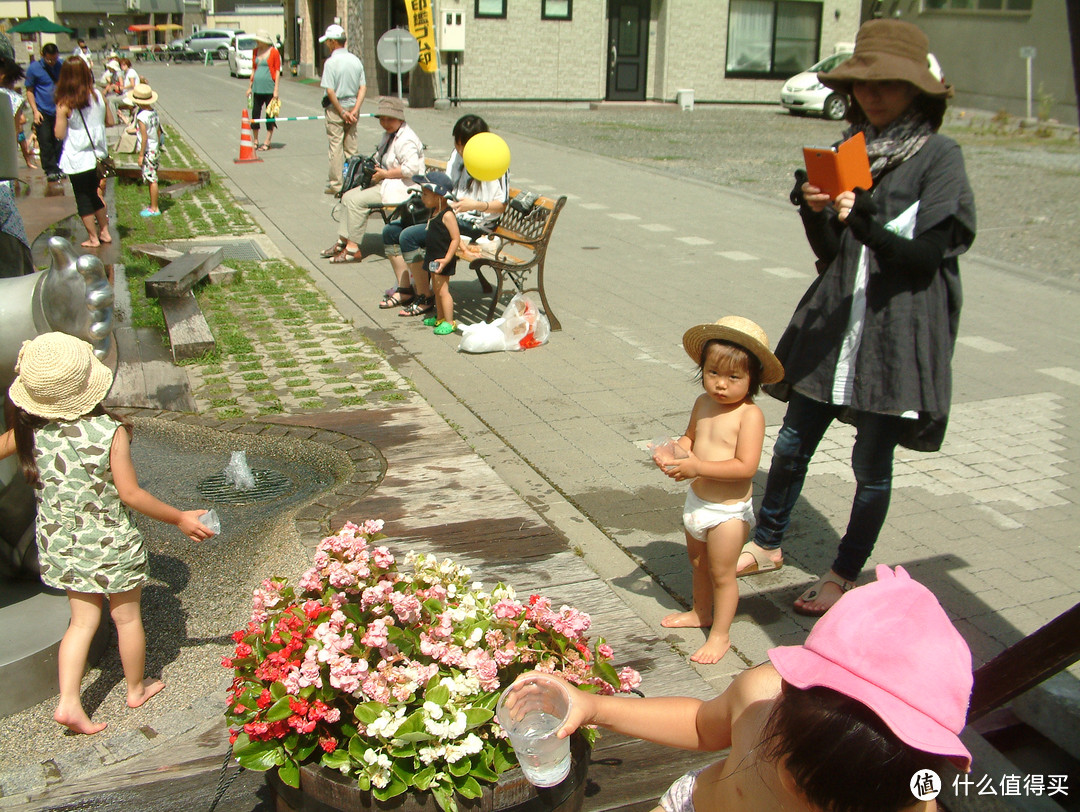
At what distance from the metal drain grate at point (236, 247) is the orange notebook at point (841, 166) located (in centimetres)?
754

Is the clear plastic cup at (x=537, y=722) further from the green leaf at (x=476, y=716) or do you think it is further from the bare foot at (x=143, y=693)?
the bare foot at (x=143, y=693)

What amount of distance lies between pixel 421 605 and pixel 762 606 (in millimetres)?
1995

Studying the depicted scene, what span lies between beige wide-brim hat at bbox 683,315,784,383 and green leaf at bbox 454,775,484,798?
5.43 ft

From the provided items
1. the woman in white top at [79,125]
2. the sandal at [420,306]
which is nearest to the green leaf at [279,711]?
Answer: the sandal at [420,306]

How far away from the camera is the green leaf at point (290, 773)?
2.00 metres

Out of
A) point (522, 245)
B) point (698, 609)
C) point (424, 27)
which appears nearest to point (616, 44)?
point (424, 27)

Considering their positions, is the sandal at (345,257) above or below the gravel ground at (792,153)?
below

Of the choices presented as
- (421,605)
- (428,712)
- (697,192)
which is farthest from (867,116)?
(697,192)

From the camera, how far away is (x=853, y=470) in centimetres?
382

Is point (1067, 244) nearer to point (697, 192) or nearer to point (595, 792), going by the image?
point (697, 192)

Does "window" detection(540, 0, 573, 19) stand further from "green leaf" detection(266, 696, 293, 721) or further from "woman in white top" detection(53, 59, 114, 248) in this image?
"green leaf" detection(266, 696, 293, 721)

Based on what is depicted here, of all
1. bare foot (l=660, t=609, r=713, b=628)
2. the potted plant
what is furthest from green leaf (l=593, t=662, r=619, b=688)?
bare foot (l=660, t=609, r=713, b=628)

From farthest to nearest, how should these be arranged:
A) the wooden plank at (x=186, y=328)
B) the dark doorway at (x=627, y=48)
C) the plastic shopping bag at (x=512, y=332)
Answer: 1. the dark doorway at (x=627, y=48)
2. the plastic shopping bag at (x=512, y=332)
3. the wooden plank at (x=186, y=328)

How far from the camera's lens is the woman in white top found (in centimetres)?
938
